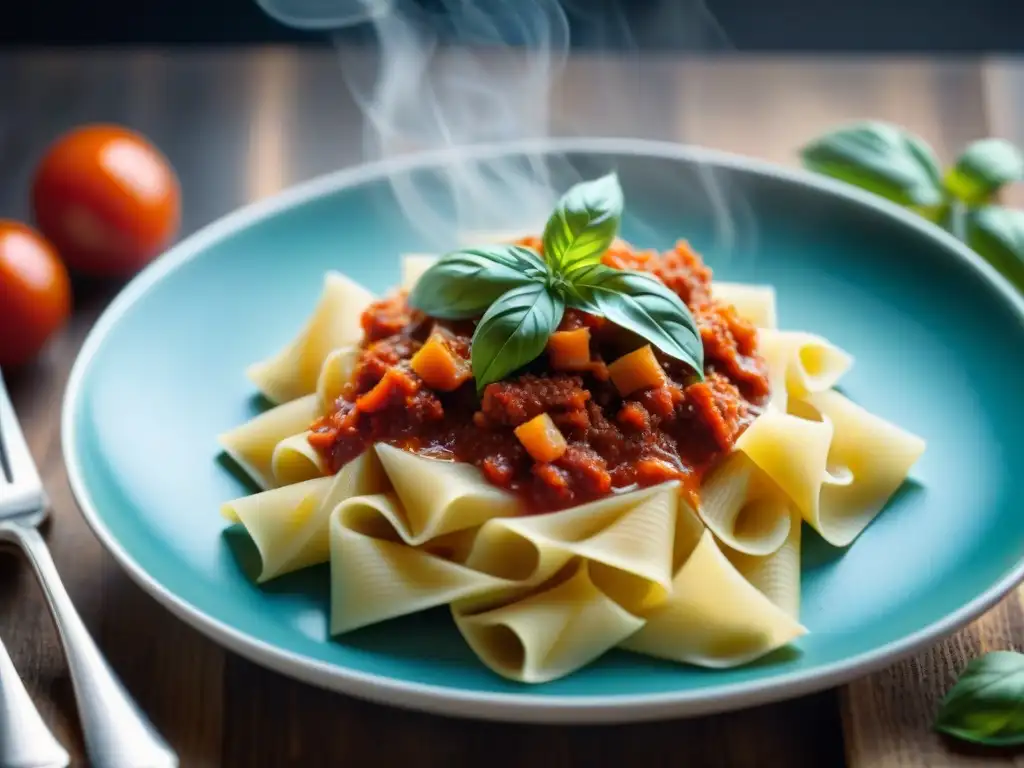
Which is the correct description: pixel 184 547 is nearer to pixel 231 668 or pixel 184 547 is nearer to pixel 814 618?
pixel 231 668

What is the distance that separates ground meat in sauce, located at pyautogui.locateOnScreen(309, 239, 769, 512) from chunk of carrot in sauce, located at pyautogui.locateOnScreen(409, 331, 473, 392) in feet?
0.12

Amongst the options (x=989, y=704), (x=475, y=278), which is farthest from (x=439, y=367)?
(x=989, y=704)

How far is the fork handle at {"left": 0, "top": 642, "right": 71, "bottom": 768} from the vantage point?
3303 mm

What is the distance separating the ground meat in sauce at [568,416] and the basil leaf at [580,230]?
0.65 ft

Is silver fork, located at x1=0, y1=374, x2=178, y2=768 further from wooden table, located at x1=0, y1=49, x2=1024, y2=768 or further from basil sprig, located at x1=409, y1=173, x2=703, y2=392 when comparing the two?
basil sprig, located at x1=409, y1=173, x2=703, y2=392

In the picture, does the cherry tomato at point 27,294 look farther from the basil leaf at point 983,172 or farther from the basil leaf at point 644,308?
the basil leaf at point 983,172

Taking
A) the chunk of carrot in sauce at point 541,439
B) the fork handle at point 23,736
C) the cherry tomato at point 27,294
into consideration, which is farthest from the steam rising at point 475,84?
the fork handle at point 23,736

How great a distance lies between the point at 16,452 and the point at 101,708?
124 cm

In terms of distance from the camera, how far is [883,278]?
4.86 m

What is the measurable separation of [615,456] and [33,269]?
248cm

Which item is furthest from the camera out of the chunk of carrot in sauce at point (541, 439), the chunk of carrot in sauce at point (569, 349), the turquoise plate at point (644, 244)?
the chunk of carrot in sauce at point (569, 349)

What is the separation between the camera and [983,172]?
5117mm

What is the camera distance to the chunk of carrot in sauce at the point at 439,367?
3.95 metres

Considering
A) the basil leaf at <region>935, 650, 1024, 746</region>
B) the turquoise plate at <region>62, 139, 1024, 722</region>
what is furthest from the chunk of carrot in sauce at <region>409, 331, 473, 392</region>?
the basil leaf at <region>935, 650, 1024, 746</region>
